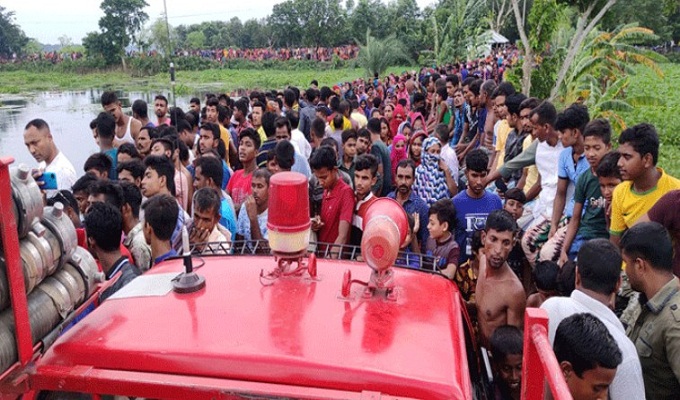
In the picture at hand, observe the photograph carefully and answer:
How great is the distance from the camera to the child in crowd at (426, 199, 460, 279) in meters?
4.21

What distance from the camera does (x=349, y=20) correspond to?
5750cm

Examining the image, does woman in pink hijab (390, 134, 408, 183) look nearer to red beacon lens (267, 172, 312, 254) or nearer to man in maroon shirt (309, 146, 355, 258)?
man in maroon shirt (309, 146, 355, 258)

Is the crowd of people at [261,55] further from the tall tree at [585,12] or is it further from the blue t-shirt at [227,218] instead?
the blue t-shirt at [227,218]

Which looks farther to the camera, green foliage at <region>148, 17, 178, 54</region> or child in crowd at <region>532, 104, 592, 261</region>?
child in crowd at <region>532, 104, 592, 261</region>

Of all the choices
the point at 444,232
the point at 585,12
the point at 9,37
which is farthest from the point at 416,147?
the point at 9,37

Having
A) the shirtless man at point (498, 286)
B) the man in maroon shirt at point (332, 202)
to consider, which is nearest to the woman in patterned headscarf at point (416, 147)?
the man in maroon shirt at point (332, 202)

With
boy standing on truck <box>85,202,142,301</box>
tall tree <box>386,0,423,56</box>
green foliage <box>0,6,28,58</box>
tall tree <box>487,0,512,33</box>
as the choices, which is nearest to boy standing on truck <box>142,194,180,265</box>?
boy standing on truck <box>85,202,142,301</box>

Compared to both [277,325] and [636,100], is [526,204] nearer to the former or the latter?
[277,325]

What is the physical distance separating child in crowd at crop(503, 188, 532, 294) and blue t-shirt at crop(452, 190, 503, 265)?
15.3 inches

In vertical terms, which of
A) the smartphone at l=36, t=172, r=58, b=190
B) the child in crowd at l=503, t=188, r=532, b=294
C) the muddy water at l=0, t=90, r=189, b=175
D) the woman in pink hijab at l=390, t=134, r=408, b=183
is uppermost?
the smartphone at l=36, t=172, r=58, b=190

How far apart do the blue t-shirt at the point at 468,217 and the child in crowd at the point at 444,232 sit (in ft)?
0.73

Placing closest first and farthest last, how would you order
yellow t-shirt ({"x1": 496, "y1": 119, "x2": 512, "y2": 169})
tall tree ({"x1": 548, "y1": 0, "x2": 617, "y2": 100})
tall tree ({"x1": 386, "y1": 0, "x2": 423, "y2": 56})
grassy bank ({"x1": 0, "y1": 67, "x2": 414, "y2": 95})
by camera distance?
yellow t-shirt ({"x1": 496, "y1": 119, "x2": 512, "y2": 169}) → tall tree ({"x1": 548, "y1": 0, "x2": 617, "y2": 100}) → grassy bank ({"x1": 0, "y1": 67, "x2": 414, "y2": 95}) → tall tree ({"x1": 386, "y1": 0, "x2": 423, "y2": 56})

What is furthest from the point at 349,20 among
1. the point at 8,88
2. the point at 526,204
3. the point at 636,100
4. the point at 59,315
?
the point at 59,315

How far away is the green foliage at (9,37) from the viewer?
61119 mm
